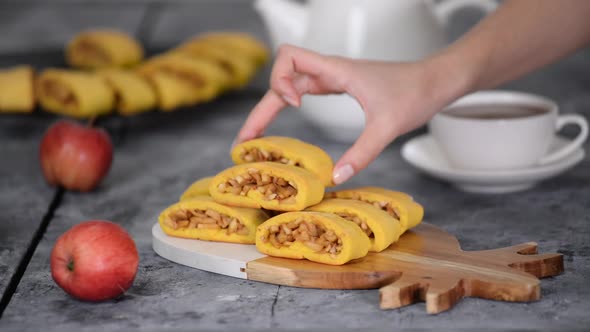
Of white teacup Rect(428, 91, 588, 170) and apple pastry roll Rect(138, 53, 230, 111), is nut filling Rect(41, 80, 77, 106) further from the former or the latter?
white teacup Rect(428, 91, 588, 170)

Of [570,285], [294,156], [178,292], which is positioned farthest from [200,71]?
[570,285]

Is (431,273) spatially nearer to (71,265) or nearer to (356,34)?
(71,265)

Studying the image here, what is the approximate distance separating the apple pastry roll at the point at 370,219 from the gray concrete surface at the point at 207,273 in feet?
0.25

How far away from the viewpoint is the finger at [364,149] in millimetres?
1255

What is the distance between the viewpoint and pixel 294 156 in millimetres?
1287

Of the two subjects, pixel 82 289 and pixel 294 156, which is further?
pixel 294 156

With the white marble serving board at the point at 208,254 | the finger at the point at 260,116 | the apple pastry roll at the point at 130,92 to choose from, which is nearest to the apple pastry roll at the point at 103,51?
the apple pastry roll at the point at 130,92

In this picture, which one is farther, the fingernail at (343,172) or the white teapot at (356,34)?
the white teapot at (356,34)

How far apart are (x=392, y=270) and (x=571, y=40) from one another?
0.51 m

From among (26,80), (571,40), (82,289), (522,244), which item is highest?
(571,40)

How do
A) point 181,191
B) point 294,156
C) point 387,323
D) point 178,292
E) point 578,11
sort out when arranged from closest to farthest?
point 387,323, point 178,292, point 294,156, point 578,11, point 181,191

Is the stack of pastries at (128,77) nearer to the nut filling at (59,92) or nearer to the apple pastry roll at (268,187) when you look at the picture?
the nut filling at (59,92)

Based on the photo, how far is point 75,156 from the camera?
1.62 metres

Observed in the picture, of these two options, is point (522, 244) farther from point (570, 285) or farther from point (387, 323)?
point (387, 323)
